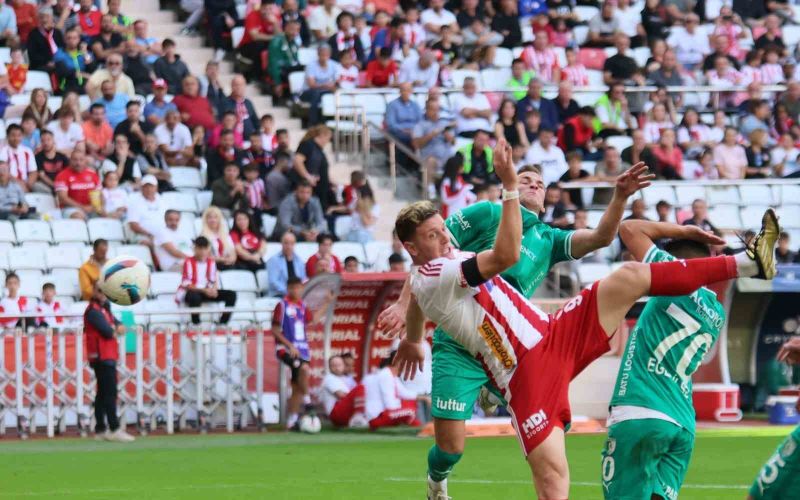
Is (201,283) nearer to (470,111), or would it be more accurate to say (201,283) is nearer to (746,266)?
(470,111)

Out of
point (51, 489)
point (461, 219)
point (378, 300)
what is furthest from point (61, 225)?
point (461, 219)

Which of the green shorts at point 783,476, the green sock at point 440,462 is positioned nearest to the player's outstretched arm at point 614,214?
the green sock at point 440,462

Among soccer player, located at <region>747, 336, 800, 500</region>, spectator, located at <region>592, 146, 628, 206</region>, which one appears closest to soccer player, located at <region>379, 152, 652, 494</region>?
soccer player, located at <region>747, 336, 800, 500</region>

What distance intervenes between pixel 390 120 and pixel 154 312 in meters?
6.07

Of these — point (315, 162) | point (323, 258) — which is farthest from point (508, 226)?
point (315, 162)

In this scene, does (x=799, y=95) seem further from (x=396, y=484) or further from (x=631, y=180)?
(x=631, y=180)

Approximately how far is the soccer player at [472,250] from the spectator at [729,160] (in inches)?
566

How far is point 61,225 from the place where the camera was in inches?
766

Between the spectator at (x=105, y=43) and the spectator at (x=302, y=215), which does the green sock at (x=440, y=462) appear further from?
the spectator at (x=105, y=43)

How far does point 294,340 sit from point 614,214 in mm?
10321

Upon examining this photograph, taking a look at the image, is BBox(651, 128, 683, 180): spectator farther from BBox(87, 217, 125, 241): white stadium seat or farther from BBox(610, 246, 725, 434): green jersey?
BBox(610, 246, 725, 434): green jersey

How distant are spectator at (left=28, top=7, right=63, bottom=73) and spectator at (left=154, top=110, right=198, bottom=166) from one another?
201cm

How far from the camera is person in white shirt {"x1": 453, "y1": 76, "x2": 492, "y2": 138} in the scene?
75.5ft

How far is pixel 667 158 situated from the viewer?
23281mm
